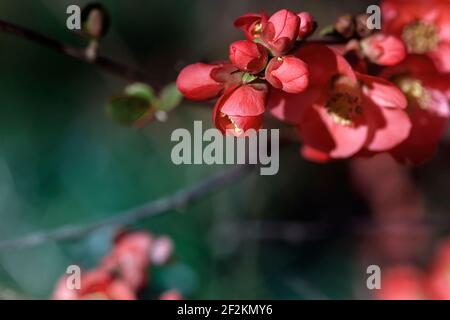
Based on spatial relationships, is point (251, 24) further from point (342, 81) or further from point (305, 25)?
point (342, 81)

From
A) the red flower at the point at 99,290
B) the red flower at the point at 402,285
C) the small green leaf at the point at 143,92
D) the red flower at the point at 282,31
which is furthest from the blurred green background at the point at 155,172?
the red flower at the point at 282,31

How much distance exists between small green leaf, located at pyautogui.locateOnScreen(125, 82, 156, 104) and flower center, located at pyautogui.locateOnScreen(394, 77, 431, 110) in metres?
0.33

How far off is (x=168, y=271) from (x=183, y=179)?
0.50m

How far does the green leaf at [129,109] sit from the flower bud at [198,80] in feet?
0.78

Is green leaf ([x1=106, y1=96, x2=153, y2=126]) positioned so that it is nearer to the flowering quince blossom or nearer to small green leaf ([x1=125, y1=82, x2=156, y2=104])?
small green leaf ([x1=125, y1=82, x2=156, y2=104])

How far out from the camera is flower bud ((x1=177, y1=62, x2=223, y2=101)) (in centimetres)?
74

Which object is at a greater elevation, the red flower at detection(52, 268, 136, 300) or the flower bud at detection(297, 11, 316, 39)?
the flower bud at detection(297, 11, 316, 39)

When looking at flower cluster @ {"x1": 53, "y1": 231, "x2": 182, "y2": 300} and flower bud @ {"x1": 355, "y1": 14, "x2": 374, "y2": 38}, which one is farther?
flower cluster @ {"x1": 53, "y1": 231, "x2": 182, "y2": 300}

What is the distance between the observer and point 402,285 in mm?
1450

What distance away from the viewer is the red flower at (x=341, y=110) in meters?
0.82

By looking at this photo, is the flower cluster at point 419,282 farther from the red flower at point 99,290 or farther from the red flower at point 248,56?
the red flower at point 248,56

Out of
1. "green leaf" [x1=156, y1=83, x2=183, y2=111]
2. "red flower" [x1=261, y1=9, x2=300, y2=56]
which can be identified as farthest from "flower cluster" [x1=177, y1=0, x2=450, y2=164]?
"green leaf" [x1=156, y1=83, x2=183, y2=111]
